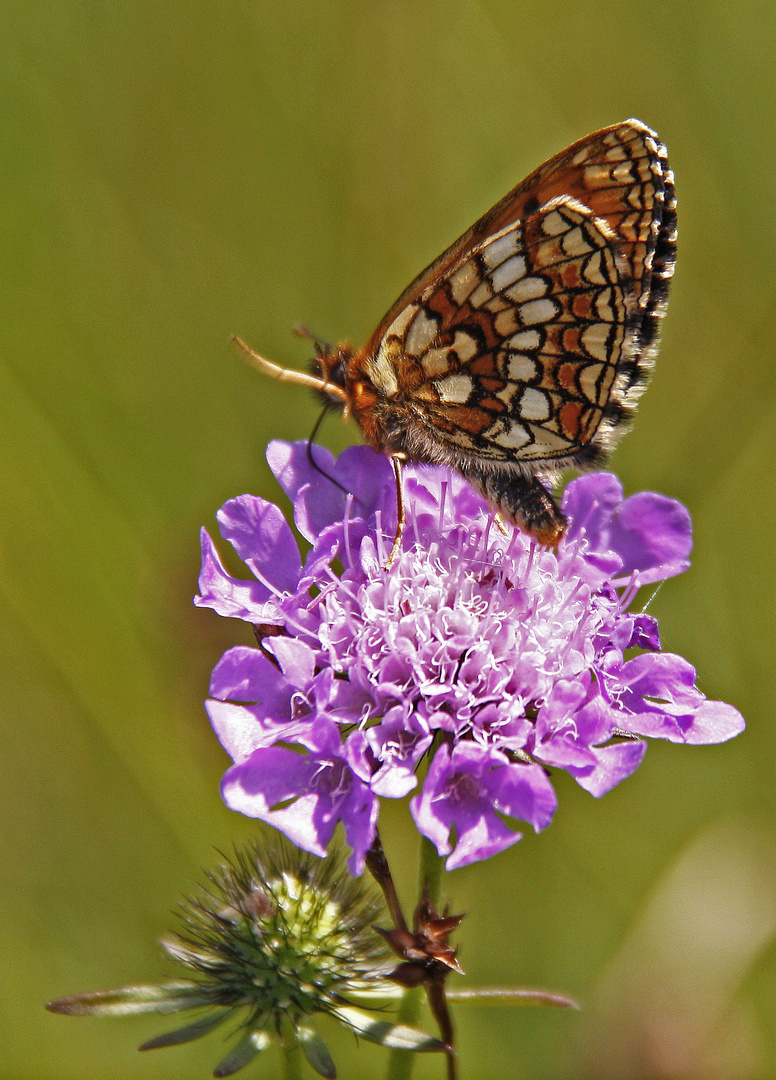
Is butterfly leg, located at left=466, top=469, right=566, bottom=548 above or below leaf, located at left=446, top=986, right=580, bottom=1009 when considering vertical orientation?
above

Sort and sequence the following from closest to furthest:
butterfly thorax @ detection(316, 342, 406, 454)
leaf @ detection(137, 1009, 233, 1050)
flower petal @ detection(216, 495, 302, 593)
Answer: leaf @ detection(137, 1009, 233, 1050)
flower petal @ detection(216, 495, 302, 593)
butterfly thorax @ detection(316, 342, 406, 454)

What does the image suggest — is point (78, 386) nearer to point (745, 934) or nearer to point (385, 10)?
point (385, 10)

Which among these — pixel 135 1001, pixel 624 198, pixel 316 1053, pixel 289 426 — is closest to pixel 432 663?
pixel 316 1053

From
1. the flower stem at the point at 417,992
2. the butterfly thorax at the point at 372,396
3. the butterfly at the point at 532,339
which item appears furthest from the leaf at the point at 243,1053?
the butterfly thorax at the point at 372,396

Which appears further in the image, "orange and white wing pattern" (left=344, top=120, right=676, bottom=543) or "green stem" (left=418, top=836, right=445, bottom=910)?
"orange and white wing pattern" (left=344, top=120, right=676, bottom=543)

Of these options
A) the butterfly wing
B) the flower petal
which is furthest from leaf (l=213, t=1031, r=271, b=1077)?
the butterfly wing

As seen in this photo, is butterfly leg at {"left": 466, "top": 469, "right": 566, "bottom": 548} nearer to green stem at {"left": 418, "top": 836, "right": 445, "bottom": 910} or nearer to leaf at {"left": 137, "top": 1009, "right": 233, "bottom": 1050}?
green stem at {"left": 418, "top": 836, "right": 445, "bottom": 910}
